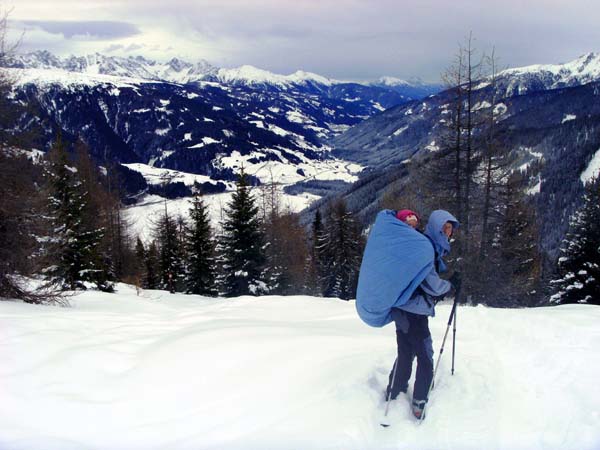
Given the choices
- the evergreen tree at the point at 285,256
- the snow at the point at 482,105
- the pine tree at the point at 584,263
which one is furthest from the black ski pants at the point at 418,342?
the evergreen tree at the point at 285,256

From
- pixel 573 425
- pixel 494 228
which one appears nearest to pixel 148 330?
pixel 573 425

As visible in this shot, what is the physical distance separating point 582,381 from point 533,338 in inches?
58.7

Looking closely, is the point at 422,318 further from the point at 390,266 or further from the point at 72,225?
the point at 72,225

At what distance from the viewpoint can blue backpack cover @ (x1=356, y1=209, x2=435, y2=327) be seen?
4129mm

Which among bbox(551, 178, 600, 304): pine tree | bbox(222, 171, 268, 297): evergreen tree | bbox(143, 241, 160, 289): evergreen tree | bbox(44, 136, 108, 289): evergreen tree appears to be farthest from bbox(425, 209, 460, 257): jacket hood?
bbox(143, 241, 160, 289): evergreen tree

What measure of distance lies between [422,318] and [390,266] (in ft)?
2.57

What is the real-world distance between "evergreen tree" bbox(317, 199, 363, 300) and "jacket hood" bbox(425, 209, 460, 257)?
2969 centimetres

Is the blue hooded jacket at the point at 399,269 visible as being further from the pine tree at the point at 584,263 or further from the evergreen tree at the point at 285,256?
the evergreen tree at the point at 285,256

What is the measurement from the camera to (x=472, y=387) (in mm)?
4965

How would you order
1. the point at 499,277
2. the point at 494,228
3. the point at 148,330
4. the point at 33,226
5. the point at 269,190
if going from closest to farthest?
the point at 148,330
the point at 33,226
the point at 499,277
the point at 494,228
the point at 269,190

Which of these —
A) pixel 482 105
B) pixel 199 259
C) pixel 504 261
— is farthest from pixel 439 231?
pixel 199 259

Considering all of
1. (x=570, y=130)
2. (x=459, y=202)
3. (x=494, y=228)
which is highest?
(x=570, y=130)

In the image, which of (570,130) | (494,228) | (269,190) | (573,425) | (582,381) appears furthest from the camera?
(570,130)

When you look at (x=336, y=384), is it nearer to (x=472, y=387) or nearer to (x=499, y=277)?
(x=472, y=387)
